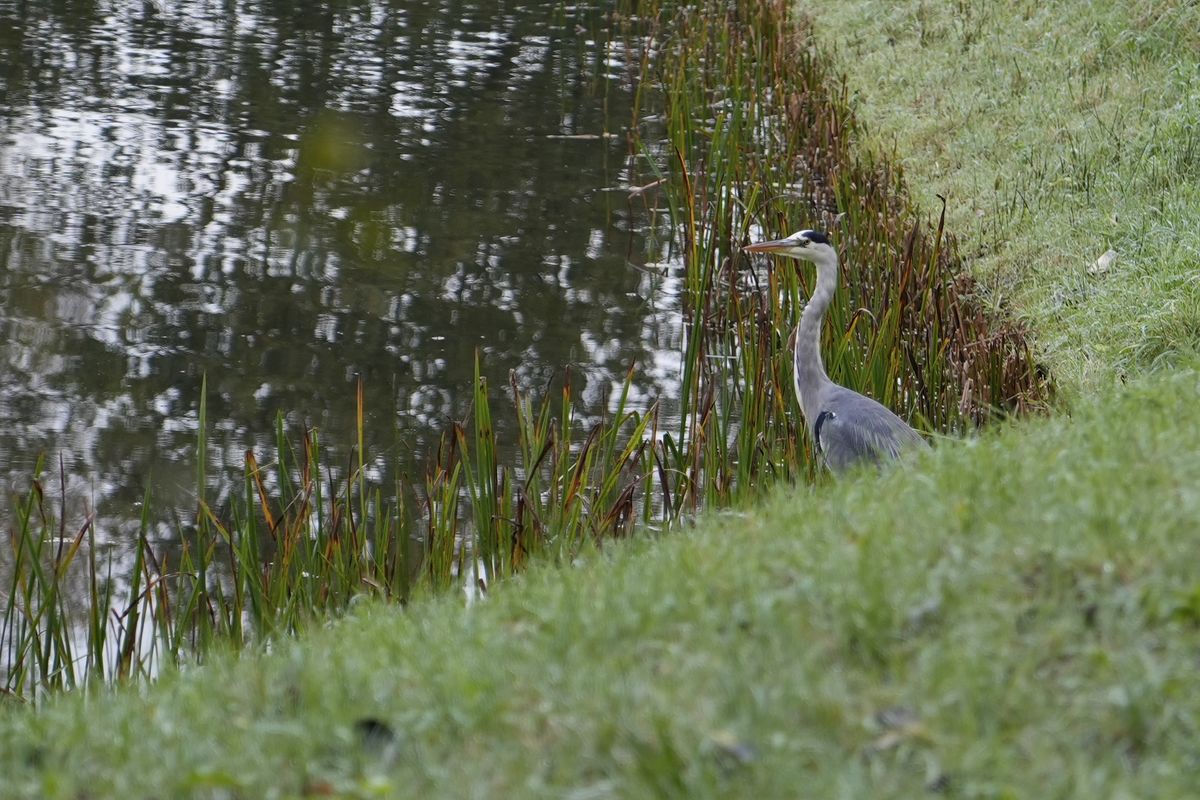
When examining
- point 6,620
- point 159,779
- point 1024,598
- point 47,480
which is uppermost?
point 1024,598

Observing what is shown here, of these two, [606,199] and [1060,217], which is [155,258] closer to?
[606,199]

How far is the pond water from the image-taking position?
24.3ft

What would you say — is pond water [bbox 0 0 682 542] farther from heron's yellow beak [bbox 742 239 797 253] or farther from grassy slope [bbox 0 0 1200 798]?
grassy slope [bbox 0 0 1200 798]

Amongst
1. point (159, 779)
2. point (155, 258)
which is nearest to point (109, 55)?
point (155, 258)

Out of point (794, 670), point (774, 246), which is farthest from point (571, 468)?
point (794, 670)

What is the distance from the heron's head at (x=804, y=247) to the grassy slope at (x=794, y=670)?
2.34 m

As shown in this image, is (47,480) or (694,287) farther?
(694,287)

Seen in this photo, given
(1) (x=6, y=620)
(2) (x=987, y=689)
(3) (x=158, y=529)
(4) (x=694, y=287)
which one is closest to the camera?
(2) (x=987, y=689)

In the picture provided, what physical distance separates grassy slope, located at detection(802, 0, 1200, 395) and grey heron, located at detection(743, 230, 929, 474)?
1.06 meters

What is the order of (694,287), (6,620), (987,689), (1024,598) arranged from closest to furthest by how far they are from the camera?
(987,689) → (1024,598) → (6,620) → (694,287)

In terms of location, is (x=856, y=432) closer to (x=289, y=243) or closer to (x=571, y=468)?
(x=571, y=468)

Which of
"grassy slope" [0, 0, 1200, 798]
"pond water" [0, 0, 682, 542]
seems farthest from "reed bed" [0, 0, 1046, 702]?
"grassy slope" [0, 0, 1200, 798]

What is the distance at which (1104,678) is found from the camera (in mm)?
3000

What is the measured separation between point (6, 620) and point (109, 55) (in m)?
10.9
